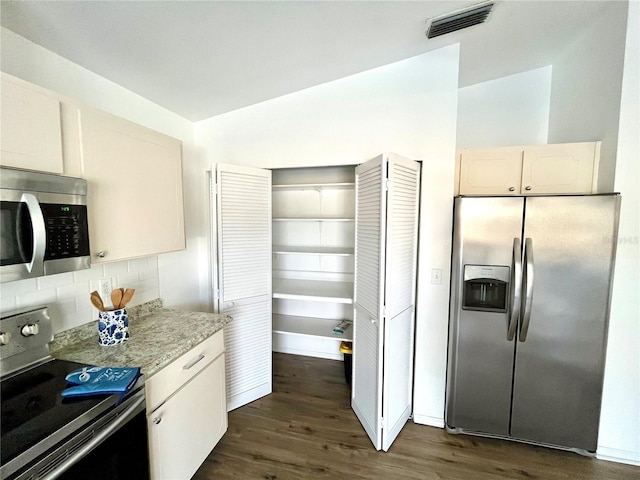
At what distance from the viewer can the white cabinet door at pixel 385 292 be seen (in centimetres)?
186

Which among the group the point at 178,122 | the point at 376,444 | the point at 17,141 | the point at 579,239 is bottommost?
the point at 376,444

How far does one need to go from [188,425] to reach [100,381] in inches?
26.4

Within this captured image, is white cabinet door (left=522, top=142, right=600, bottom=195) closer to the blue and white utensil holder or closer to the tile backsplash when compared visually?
the blue and white utensil holder

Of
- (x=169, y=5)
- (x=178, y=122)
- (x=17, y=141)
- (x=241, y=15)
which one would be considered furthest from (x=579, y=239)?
(x=178, y=122)

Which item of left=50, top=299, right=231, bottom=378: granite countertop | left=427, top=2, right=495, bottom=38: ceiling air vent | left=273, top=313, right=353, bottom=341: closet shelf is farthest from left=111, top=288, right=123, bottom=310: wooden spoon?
left=427, top=2, right=495, bottom=38: ceiling air vent

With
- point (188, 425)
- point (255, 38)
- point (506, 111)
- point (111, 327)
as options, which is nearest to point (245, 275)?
point (111, 327)

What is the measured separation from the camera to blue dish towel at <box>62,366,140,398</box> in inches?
40.8

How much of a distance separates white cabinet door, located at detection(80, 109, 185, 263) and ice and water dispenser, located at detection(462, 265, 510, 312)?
82.5 inches

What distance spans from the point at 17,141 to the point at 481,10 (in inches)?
95.7

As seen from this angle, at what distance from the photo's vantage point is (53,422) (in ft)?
2.99

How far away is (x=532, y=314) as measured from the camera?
1.92 m

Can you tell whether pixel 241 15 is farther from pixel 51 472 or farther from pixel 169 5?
pixel 51 472

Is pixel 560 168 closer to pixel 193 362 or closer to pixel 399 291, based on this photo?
pixel 399 291

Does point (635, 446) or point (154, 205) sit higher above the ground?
point (154, 205)
